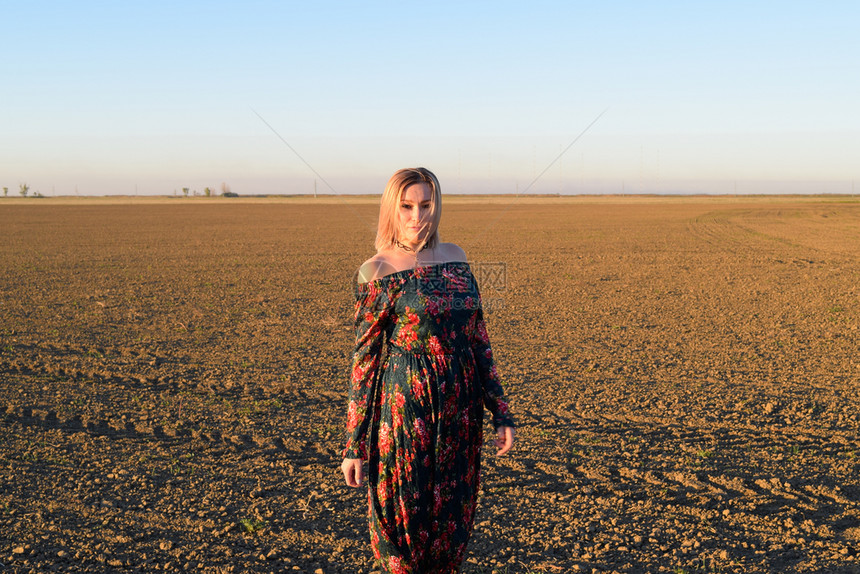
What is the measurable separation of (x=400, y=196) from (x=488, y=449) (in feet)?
11.3

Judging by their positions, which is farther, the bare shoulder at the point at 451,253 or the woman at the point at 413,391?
the bare shoulder at the point at 451,253

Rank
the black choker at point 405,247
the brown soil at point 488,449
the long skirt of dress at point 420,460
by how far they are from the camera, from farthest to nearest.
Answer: the brown soil at point 488,449, the black choker at point 405,247, the long skirt of dress at point 420,460

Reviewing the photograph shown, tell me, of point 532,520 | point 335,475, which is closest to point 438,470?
point 532,520

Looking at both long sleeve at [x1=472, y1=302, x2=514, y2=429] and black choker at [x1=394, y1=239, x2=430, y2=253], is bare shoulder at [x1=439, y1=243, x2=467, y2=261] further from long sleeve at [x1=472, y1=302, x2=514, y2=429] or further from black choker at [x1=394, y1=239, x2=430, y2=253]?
long sleeve at [x1=472, y1=302, x2=514, y2=429]

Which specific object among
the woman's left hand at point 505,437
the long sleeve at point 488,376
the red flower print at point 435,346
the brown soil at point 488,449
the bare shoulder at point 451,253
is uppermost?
the bare shoulder at point 451,253

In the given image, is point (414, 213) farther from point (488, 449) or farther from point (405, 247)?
point (488, 449)

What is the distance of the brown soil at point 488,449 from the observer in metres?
4.14

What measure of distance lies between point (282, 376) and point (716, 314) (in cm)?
721

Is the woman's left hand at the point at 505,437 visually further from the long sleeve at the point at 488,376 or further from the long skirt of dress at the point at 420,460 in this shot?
the long skirt of dress at the point at 420,460

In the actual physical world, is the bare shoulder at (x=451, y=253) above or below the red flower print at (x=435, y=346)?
above

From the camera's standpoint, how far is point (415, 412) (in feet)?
8.42

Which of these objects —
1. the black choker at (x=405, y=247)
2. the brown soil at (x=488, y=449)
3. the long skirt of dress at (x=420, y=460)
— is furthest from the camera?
the brown soil at (x=488, y=449)

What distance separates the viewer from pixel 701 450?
555 centimetres

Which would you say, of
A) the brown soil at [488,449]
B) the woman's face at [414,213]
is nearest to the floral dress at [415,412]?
the woman's face at [414,213]
